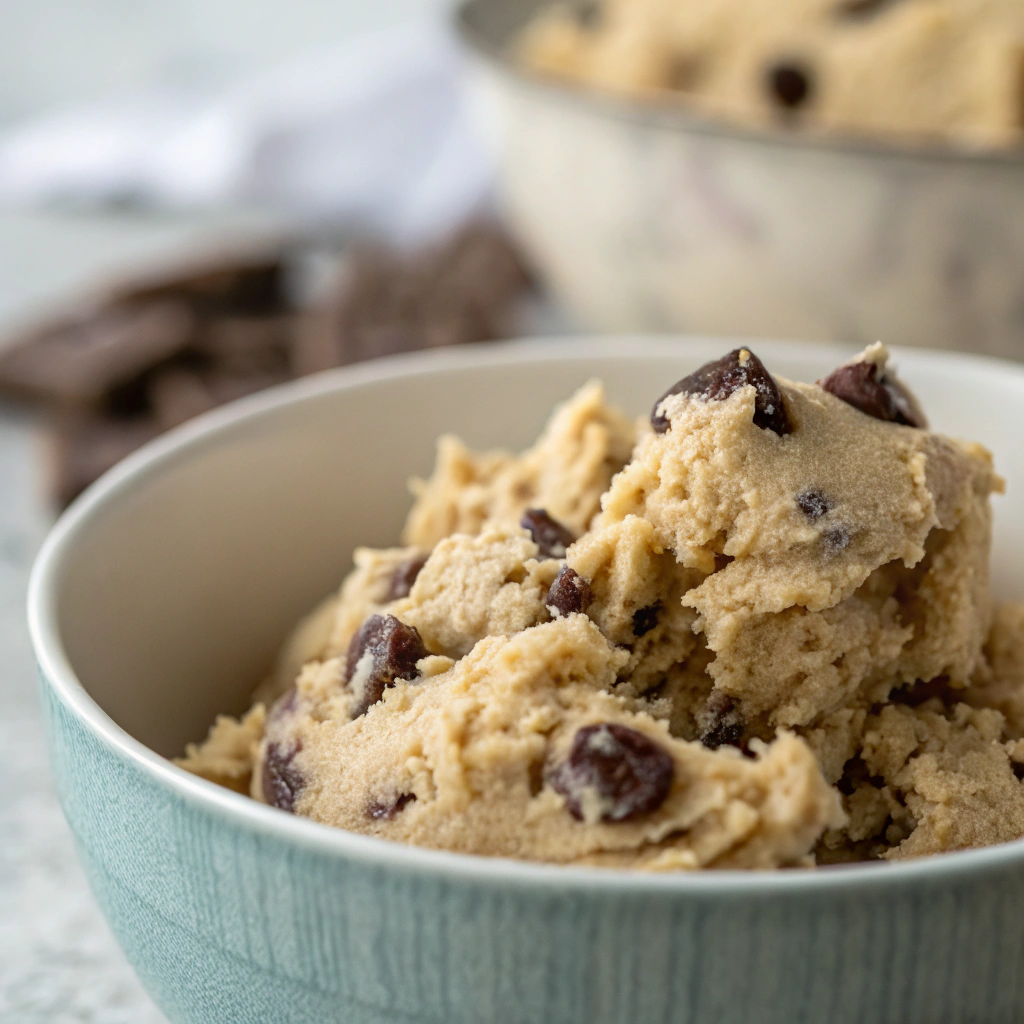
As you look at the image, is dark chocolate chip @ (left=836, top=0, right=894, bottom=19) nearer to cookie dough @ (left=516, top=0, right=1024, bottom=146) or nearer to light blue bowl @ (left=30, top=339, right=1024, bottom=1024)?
cookie dough @ (left=516, top=0, right=1024, bottom=146)

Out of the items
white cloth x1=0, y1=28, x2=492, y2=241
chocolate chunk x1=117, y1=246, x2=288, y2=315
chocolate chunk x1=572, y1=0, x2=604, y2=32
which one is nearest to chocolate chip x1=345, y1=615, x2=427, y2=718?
chocolate chunk x1=572, y1=0, x2=604, y2=32

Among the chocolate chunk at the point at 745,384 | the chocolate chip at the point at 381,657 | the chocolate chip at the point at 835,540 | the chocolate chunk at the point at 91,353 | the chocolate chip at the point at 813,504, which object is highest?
the chocolate chunk at the point at 745,384

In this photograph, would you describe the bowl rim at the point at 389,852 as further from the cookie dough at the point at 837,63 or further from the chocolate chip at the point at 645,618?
the cookie dough at the point at 837,63

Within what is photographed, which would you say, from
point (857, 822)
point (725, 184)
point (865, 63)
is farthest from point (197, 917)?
point (865, 63)

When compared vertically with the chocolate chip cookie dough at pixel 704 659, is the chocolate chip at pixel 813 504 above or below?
above

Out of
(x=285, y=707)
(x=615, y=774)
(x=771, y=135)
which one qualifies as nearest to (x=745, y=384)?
(x=615, y=774)

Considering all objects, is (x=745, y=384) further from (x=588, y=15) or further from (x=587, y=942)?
(x=588, y=15)

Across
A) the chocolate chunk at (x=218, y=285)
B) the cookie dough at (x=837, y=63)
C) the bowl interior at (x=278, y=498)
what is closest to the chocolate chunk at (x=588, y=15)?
the cookie dough at (x=837, y=63)
